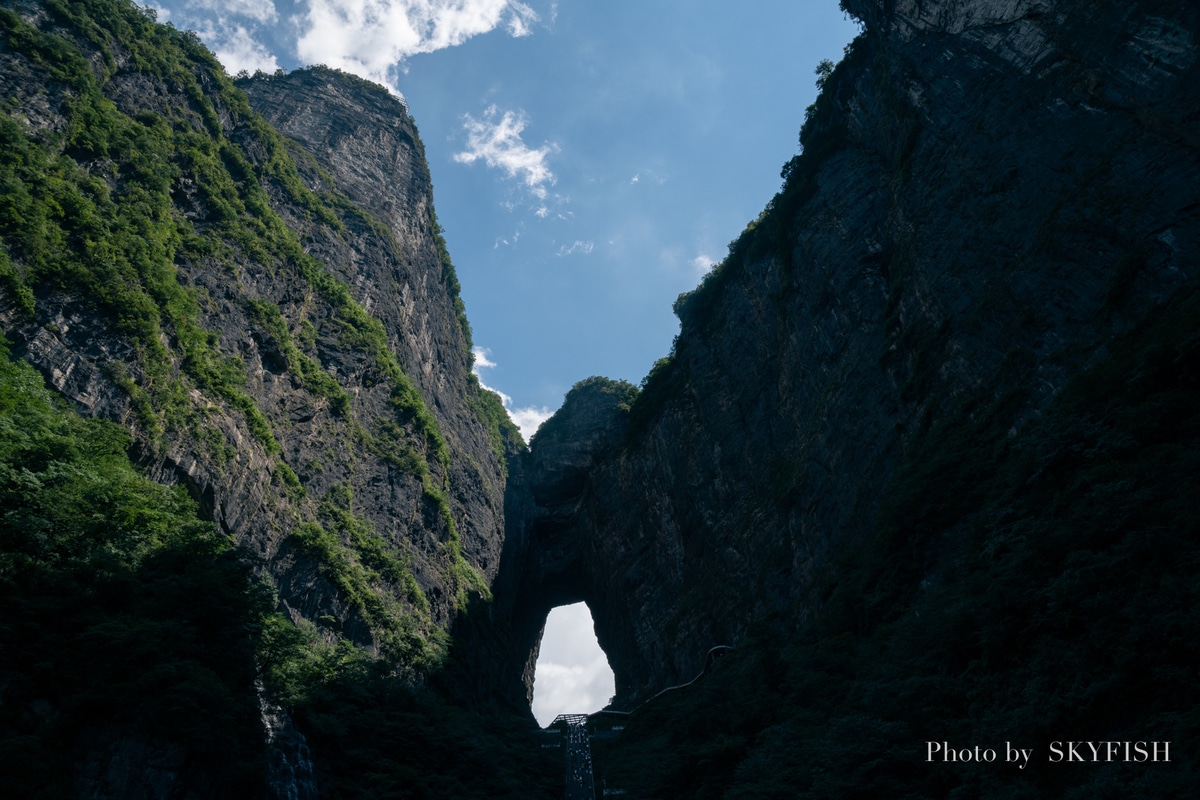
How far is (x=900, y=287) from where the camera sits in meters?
24.8

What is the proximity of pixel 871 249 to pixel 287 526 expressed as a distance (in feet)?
79.9

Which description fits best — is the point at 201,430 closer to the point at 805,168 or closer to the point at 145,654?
the point at 145,654

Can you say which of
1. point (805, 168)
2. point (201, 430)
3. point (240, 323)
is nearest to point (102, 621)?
point (201, 430)

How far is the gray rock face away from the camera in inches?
671

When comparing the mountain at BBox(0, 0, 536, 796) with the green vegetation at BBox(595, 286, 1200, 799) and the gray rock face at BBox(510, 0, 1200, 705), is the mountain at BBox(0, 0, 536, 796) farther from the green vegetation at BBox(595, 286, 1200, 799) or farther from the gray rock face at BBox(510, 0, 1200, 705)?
the gray rock face at BBox(510, 0, 1200, 705)

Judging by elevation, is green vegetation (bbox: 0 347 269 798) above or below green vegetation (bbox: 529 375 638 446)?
below

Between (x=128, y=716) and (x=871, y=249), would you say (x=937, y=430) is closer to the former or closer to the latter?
(x=871, y=249)

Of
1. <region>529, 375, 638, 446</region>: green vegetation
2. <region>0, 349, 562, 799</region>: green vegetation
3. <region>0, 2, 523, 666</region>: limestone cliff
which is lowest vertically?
<region>0, 349, 562, 799</region>: green vegetation

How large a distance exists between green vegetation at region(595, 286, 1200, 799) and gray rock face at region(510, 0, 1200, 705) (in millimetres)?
1178

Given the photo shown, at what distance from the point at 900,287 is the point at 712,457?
14858 millimetres

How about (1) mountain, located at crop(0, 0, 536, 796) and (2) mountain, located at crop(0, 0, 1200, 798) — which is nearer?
(2) mountain, located at crop(0, 0, 1200, 798)

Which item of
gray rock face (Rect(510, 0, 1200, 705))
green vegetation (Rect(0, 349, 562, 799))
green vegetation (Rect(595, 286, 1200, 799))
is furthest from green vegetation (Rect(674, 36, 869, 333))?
green vegetation (Rect(0, 349, 562, 799))

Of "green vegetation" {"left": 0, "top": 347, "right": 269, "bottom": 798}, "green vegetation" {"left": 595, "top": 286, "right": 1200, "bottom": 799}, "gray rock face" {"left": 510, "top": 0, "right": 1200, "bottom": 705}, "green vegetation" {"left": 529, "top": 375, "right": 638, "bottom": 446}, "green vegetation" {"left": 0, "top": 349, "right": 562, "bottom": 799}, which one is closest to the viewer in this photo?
"green vegetation" {"left": 595, "top": 286, "right": 1200, "bottom": 799}

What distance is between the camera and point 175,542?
48.1 feet
